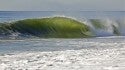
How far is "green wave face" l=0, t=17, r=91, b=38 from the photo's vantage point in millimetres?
26031

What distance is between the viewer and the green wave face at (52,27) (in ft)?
85.4

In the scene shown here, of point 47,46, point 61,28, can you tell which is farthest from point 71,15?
point 47,46

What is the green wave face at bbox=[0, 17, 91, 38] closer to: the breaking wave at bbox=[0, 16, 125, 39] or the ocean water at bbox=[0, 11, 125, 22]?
the breaking wave at bbox=[0, 16, 125, 39]

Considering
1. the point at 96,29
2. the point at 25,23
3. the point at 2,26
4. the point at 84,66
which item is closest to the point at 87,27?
the point at 96,29

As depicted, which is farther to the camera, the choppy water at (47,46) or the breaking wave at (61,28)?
the breaking wave at (61,28)

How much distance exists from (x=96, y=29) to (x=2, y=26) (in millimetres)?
7745

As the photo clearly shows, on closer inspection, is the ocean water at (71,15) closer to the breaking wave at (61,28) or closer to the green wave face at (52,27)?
the breaking wave at (61,28)

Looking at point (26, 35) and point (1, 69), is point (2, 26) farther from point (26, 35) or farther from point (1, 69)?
point (1, 69)

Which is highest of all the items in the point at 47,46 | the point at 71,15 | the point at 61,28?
the point at 71,15

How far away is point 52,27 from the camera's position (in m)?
28.5

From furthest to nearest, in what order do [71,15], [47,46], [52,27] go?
[71,15] → [52,27] → [47,46]

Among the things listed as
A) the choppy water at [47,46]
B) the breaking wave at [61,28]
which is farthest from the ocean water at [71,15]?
the choppy water at [47,46]

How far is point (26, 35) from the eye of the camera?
80.1 ft

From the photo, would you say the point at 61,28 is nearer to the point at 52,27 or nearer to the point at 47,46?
the point at 52,27
